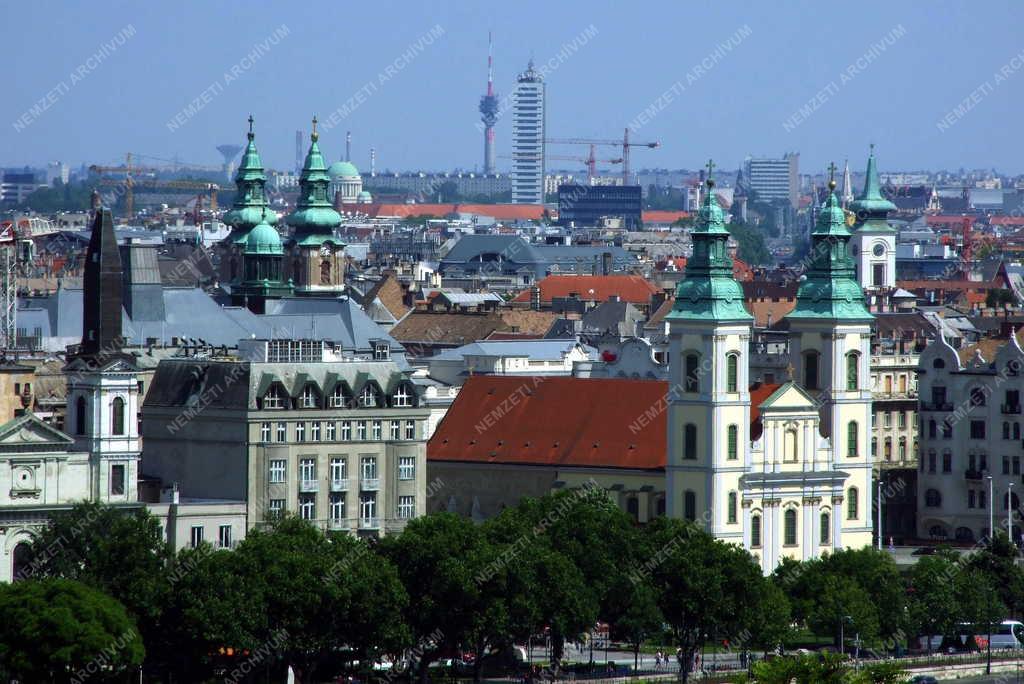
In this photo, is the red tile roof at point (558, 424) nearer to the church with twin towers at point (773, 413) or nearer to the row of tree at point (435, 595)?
the church with twin towers at point (773, 413)

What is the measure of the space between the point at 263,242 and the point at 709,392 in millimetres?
59688

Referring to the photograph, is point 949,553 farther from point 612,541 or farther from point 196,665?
point 196,665

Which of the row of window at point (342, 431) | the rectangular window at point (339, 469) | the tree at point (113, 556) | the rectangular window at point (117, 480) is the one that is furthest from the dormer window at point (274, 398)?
the tree at point (113, 556)

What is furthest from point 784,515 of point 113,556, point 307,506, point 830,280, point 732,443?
point 113,556

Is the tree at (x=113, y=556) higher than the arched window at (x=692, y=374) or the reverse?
the reverse

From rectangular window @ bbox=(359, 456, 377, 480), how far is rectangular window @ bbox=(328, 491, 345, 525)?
137 centimetres

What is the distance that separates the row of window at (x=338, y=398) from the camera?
12019 cm

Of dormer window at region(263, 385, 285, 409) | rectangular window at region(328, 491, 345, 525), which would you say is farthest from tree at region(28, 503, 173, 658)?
rectangular window at region(328, 491, 345, 525)

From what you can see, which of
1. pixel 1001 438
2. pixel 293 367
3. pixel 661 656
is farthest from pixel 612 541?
pixel 1001 438

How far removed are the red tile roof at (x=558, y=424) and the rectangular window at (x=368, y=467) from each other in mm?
12387

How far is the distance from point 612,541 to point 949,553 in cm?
1753

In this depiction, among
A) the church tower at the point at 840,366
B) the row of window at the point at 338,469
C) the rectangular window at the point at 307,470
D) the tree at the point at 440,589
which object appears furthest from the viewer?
the church tower at the point at 840,366

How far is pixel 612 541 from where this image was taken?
116062 millimetres

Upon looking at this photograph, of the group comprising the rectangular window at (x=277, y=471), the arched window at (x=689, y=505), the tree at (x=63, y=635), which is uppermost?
the rectangular window at (x=277, y=471)
